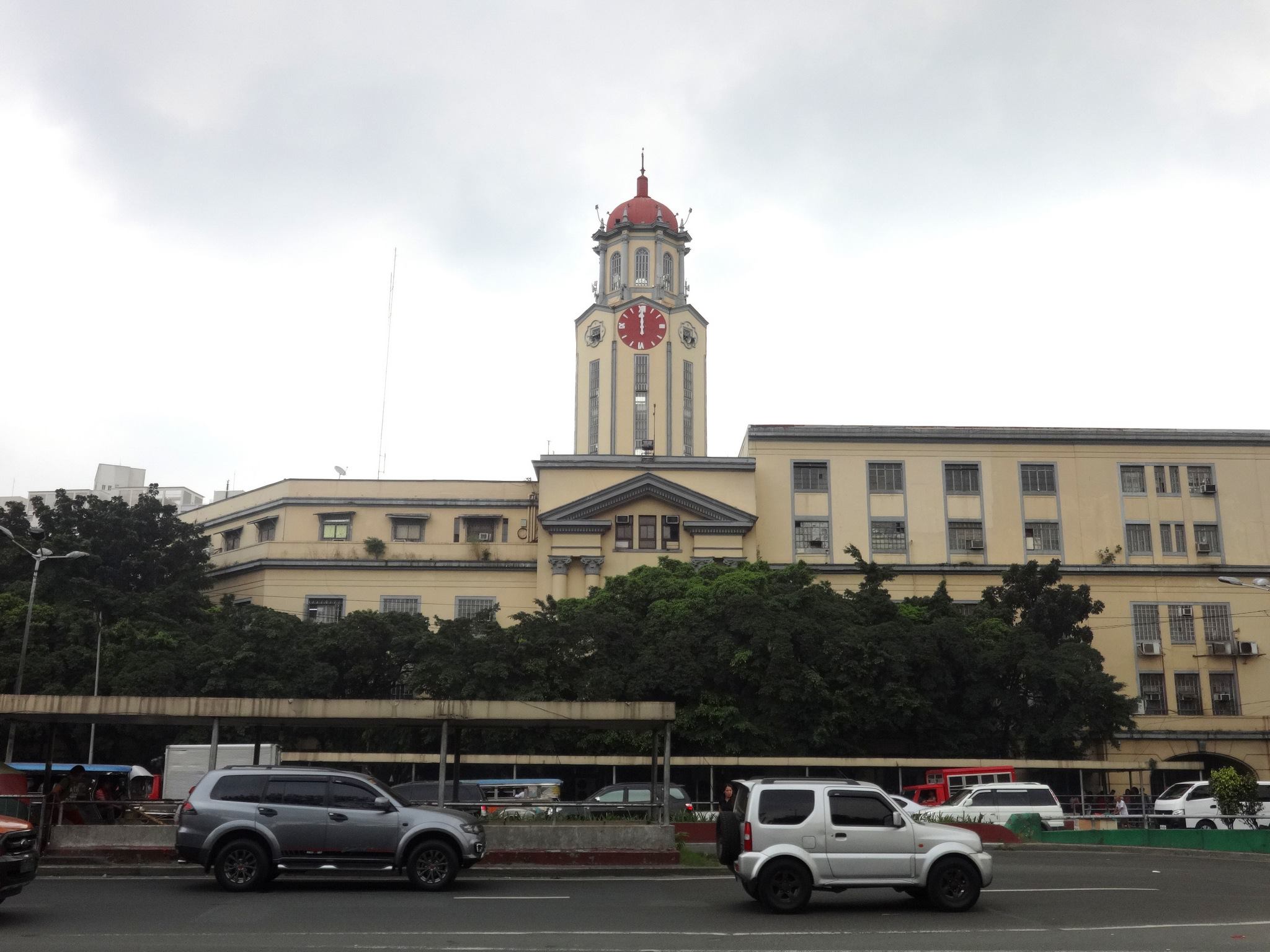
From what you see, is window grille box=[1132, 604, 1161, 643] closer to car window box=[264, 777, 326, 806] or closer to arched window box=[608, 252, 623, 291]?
arched window box=[608, 252, 623, 291]

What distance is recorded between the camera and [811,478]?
58812 millimetres

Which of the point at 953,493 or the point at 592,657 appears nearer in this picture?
the point at 592,657

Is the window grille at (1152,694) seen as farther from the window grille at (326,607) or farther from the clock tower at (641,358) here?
the window grille at (326,607)

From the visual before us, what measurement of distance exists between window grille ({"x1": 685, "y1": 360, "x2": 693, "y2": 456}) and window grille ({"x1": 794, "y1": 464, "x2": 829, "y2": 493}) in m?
14.8

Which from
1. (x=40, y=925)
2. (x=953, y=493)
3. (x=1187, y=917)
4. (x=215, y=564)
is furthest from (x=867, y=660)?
(x=215, y=564)

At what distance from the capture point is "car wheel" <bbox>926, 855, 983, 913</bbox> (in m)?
15.5

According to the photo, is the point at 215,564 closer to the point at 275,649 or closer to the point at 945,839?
the point at 275,649

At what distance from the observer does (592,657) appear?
42.9 m

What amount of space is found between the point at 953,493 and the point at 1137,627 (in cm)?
1021

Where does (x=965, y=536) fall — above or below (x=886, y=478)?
below

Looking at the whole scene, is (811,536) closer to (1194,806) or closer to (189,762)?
(1194,806)

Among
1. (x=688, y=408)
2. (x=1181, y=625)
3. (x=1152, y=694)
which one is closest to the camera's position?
(x=1152, y=694)

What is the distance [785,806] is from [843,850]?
0.88 m

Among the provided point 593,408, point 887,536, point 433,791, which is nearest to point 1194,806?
point 433,791
